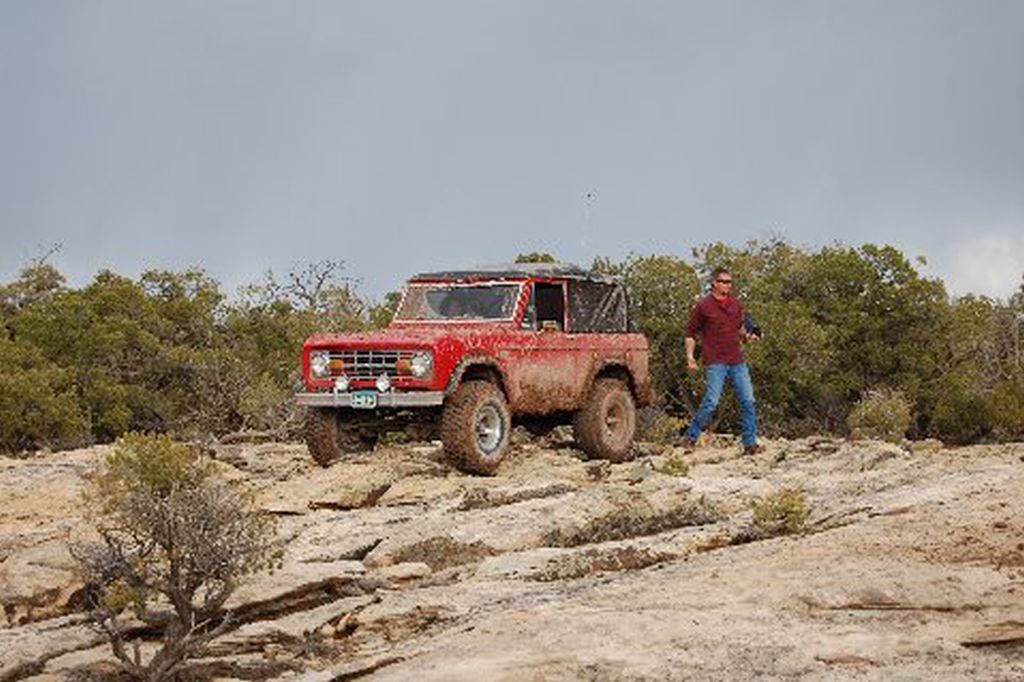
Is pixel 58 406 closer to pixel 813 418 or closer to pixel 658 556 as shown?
pixel 813 418

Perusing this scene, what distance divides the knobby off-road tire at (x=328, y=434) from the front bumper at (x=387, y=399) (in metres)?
0.50

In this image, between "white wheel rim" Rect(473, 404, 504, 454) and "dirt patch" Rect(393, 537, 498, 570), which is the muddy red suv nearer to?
"white wheel rim" Rect(473, 404, 504, 454)

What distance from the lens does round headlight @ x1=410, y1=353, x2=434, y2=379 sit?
11.6 m

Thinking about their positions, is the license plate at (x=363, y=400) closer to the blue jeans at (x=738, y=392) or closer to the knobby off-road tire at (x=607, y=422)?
the knobby off-road tire at (x=607, y=422)

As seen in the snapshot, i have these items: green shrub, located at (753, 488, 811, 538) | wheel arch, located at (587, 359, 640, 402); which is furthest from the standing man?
green shrub, located at (753, 488, 811, 538)

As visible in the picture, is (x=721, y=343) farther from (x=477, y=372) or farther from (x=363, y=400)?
(x=363, y=400)

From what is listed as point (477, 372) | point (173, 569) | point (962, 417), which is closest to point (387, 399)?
point (477, 372)

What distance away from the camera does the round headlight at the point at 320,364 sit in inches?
475

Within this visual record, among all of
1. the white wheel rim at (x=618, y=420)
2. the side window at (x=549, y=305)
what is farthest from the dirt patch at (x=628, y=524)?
the white wheel rim at (x=618, y=420)

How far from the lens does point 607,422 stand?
45.5ft

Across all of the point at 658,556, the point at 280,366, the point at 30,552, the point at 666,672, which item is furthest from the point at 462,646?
the point at 280,366

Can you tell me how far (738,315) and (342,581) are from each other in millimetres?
6681

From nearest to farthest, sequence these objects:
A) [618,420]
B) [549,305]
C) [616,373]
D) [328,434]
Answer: [328,434] → [549,305] → [618,420] → [616,373]

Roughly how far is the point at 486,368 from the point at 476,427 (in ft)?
2.23
